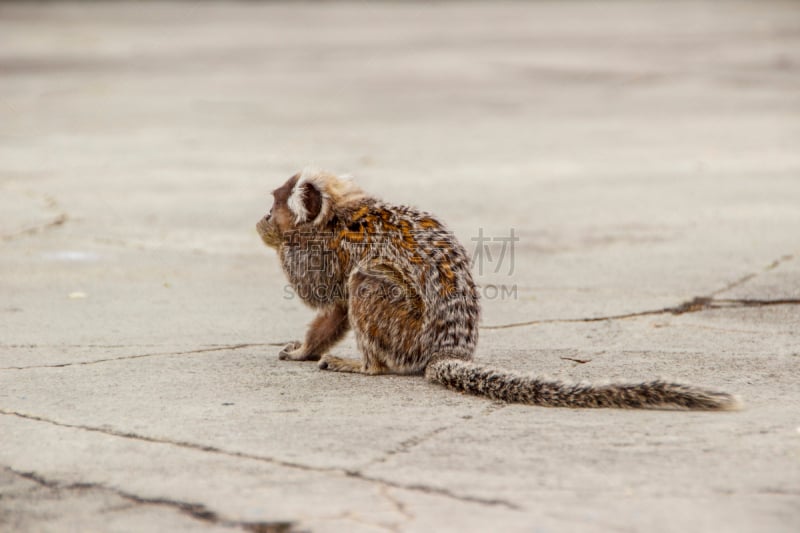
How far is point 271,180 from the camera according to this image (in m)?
13.4

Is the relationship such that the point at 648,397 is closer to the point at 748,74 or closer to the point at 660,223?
the point at 660,223

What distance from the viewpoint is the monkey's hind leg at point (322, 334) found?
7.17m

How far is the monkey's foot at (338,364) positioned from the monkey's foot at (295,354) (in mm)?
215

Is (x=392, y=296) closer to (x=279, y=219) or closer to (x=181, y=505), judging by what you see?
(x=279, y=219)

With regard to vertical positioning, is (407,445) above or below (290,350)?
below

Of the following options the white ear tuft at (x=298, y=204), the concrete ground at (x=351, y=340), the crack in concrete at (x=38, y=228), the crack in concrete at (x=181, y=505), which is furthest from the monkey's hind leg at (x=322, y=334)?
the crack in concrete at (x=38, y=228)

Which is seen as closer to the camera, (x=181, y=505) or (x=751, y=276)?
(x=181, y=505)

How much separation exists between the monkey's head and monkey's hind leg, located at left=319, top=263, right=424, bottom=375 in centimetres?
49

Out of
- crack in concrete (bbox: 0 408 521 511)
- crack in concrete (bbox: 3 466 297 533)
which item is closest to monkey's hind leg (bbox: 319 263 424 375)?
crack in concrete (bbox: 0 408 521 511)

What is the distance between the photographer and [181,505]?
4844 millimetres

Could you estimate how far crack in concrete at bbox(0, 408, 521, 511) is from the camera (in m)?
4.84

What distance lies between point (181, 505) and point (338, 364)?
2.25m

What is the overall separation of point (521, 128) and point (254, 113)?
4.39 m

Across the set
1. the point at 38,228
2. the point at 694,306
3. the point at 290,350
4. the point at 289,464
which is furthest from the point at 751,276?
the point at 38,228
